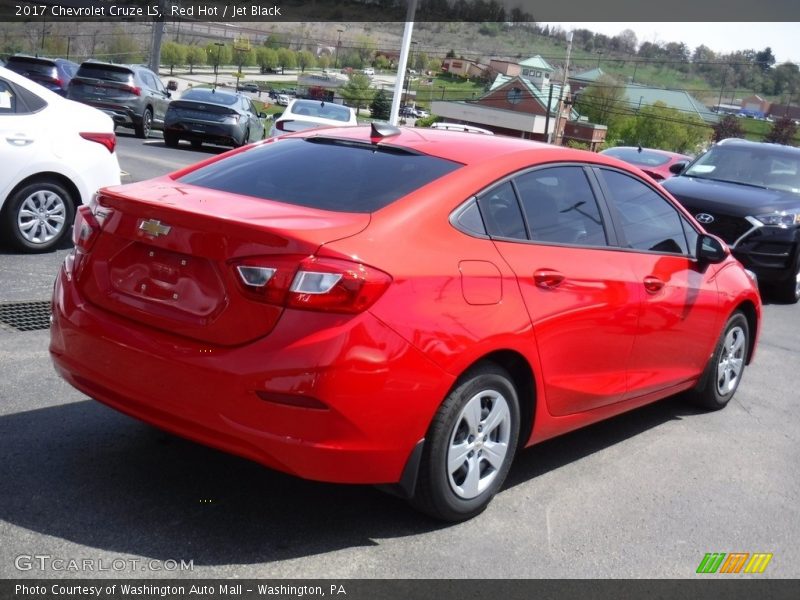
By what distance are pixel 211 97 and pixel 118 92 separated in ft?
7.92

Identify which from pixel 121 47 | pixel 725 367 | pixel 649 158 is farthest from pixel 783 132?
pixel 725 367

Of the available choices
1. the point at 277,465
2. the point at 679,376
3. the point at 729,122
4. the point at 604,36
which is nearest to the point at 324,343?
the point at 277,465

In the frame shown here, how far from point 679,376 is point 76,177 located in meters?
5.31

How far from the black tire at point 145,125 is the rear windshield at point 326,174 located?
826 inches

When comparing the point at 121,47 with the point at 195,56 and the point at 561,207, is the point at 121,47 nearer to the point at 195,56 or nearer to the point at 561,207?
the point at 195,56

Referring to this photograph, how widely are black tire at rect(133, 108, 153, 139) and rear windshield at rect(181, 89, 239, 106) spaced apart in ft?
5.06

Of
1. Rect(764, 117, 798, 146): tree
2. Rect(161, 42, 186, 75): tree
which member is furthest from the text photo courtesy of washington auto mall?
Rect(764, 117, 798, 146): tree

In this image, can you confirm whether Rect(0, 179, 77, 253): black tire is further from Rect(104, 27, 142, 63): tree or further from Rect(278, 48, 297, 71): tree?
Rect(278, 48, 297, 71): tree

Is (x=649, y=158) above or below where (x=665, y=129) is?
above

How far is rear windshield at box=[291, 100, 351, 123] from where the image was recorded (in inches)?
845

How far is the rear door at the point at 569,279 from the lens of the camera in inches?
170

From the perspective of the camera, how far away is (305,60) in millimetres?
90125
